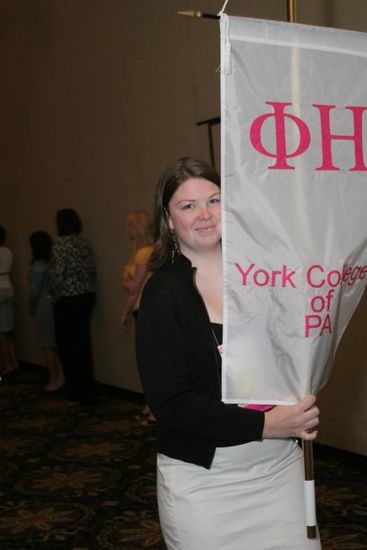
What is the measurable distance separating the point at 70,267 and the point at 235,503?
437cm

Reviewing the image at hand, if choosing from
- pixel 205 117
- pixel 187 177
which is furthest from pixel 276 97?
pixel 205 117

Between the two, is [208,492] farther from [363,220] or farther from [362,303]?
[362,303]

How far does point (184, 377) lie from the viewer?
161cm

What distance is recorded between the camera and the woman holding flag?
1.59 m

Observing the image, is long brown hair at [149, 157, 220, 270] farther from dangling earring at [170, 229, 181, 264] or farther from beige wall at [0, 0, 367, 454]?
beige wall at [0, 0, 367, 454]

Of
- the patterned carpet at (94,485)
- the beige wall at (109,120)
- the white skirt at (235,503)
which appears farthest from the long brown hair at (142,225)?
the white skirt at (235,503)

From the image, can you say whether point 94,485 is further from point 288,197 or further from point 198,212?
point 288,197

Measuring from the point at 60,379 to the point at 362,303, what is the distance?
367 centimetres

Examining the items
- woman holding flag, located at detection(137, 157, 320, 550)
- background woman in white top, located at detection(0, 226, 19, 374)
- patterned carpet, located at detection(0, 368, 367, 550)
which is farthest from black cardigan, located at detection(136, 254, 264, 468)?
background woman in white top, located at detection(0, 226, 19, 374)

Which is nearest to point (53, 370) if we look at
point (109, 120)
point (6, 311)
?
point (6, 311)

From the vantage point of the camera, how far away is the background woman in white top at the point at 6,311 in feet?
24.3

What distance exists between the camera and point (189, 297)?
65.9 inches

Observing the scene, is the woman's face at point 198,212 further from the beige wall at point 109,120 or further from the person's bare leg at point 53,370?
the person's bare leg at point 53,370

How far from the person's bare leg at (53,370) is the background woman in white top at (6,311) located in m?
0.95
